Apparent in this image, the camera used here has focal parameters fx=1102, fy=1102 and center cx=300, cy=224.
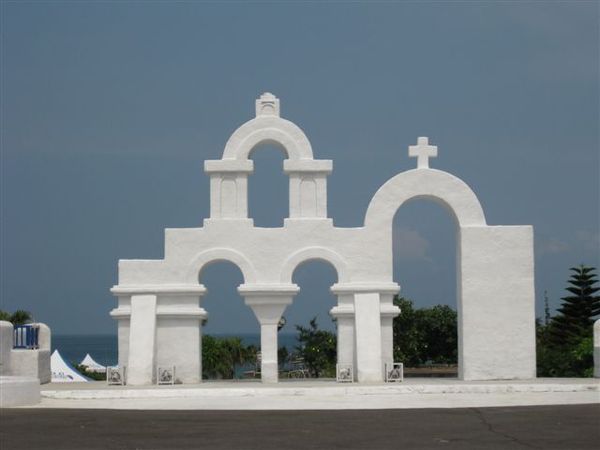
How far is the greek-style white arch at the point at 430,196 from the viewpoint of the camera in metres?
25.7

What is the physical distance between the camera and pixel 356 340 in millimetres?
24906

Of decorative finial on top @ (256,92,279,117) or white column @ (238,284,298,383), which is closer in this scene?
white column @ (238,284,298,383)

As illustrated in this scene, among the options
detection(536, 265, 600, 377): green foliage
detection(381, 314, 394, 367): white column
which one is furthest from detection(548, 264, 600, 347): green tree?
detection(381, 314, 394, 367): white column

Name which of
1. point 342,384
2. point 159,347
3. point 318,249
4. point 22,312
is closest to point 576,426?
point 342,384

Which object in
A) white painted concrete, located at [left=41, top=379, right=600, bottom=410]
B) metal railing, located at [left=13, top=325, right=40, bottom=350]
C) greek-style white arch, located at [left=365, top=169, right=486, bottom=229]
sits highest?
greek-style white arch, located at [left=365, top=169, right=486, bottom=229]

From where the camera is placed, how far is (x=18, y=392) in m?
21.4

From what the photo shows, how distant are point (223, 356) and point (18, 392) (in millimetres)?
25906

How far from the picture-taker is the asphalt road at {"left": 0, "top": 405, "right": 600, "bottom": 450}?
15.3 metres

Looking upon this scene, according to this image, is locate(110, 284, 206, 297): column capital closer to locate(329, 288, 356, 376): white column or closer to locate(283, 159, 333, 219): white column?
locate(283, 159, 333, 219): white column

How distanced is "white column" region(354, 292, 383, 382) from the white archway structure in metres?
0.06

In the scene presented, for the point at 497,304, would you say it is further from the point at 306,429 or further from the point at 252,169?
the point at 306,429

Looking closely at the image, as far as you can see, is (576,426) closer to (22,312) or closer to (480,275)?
(480,275)

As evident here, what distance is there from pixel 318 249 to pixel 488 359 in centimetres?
463

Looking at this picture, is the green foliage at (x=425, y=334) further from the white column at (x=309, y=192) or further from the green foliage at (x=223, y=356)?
the white column at (x=309, y=192)
